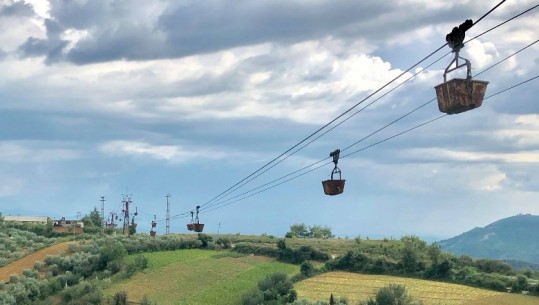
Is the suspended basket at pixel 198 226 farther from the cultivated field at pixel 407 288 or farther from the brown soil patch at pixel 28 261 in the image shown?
the brown soil patch at pixel 28 261

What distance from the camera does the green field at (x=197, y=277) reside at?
87413 mm

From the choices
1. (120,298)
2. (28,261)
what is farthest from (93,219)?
(120,298)

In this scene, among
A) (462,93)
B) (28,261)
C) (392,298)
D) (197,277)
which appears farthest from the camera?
(28,261)

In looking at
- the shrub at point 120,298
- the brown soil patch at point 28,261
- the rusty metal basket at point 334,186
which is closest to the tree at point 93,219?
the brown soil patch at point 28,261

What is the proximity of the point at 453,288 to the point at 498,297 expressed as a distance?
669 centimetres

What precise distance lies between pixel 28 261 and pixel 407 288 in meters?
61.1

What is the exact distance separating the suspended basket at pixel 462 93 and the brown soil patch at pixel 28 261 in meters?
98.0

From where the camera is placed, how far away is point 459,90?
15680 millimetres

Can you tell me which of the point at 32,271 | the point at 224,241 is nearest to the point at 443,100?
the point at 32,271

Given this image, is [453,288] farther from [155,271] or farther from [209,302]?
[155,271]

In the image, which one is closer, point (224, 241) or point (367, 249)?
point (367, 249)

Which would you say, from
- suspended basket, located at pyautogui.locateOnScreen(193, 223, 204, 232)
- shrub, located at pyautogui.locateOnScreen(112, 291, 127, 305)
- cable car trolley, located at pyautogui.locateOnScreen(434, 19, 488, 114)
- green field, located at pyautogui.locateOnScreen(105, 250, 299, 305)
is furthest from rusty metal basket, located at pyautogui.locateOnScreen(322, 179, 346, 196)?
shrub, located at pyautogui.locateOnScreen(112, 291, 127, 305)

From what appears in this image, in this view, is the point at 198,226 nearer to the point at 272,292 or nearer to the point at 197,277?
the point at 272,292

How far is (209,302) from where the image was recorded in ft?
277
